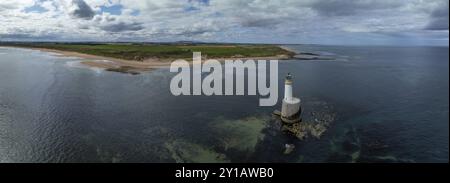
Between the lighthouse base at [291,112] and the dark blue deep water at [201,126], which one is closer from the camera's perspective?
the dark blue deep water at [201,126]

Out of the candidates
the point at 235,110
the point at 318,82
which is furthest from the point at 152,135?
the point at 318,82

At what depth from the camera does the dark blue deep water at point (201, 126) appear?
25.6 metres

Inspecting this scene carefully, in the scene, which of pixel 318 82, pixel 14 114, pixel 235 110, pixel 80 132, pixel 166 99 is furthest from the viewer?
pixel 318 82

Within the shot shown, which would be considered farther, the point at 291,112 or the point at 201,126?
the point at 291,112

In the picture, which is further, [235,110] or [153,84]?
[153,84]

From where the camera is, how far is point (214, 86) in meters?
58.0

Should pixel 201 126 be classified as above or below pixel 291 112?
below

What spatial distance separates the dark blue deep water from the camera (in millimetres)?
25625

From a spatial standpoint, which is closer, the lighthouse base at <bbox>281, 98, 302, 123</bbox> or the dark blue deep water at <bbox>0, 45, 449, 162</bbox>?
the dark blue deep water at <bbox>0, 45, 449, 162</bbox>

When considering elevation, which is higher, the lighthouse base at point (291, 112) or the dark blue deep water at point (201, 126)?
the lighthouse base at point (291, 112)

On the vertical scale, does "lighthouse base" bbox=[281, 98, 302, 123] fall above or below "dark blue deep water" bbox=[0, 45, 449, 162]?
above

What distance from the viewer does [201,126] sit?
3275cm
